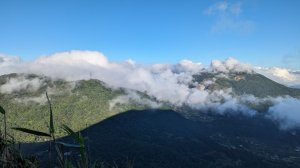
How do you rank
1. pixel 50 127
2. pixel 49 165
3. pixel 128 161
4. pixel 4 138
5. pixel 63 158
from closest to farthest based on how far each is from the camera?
1. pixel 50 127
2. pixel 63 158
3. pixel 49 165
4. pixel 128 161
5. pixel 4 138

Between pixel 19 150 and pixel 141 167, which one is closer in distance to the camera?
pixel 19 150

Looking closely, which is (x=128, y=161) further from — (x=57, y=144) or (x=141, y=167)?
(x=141, y=167)

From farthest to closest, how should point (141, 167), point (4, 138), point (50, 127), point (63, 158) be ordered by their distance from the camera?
1. point (141, 167)
2. point (4, 138)
3. point (63, 158)
4. point (50, 127)

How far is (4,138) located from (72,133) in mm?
1562

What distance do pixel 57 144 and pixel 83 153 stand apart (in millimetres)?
248

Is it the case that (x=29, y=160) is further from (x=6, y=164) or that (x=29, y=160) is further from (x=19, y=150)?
(x=6, y=164)

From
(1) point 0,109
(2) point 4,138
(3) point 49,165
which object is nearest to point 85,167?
(3) point 49,165

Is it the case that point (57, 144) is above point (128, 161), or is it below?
above

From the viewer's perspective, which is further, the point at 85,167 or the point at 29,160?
the point at 29,160

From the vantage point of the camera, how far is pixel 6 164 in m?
3.40

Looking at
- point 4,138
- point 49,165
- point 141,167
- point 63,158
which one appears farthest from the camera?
point 141,167

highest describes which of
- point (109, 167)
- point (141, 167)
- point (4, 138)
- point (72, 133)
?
point (72, 133)

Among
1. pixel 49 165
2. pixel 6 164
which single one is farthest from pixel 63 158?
pixel 6 164

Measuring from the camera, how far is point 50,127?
3.04m
